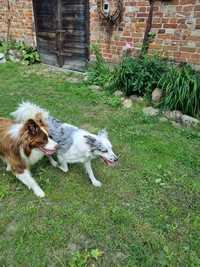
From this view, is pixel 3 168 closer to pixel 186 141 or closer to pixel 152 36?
pixel 186 141

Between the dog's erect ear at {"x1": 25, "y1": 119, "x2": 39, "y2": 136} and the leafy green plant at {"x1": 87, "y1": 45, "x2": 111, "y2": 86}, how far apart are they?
297 cm

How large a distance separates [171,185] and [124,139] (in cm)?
98

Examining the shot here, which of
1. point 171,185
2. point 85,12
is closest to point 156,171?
point 171,185

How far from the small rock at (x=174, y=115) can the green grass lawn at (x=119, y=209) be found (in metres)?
0.25

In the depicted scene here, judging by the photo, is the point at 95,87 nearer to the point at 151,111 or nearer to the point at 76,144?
the point at 151,111

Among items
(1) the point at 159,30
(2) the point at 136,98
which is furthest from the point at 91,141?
(1) the point at 159,30

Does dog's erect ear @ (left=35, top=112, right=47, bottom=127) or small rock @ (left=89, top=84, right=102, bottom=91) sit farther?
small rock @ (left=89, top=84, right=102, bottom=91)

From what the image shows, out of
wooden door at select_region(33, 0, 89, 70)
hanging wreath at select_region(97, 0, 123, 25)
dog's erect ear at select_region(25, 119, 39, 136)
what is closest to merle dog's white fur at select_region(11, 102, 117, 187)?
dog's erect ear at select_region(25, 119, 39, 136)

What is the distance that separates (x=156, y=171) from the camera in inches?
106

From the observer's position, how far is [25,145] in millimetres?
2162

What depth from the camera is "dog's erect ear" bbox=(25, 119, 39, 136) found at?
6.55 feet

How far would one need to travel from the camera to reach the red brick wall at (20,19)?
6410 millimetres

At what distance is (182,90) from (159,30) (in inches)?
50.1

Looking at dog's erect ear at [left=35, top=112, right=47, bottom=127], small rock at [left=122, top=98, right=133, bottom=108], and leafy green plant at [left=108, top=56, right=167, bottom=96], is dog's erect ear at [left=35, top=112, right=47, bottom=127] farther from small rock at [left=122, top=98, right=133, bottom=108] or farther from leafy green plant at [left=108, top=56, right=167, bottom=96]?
leafy green plant at [left=108, top=56, right=167, bottom=96]
